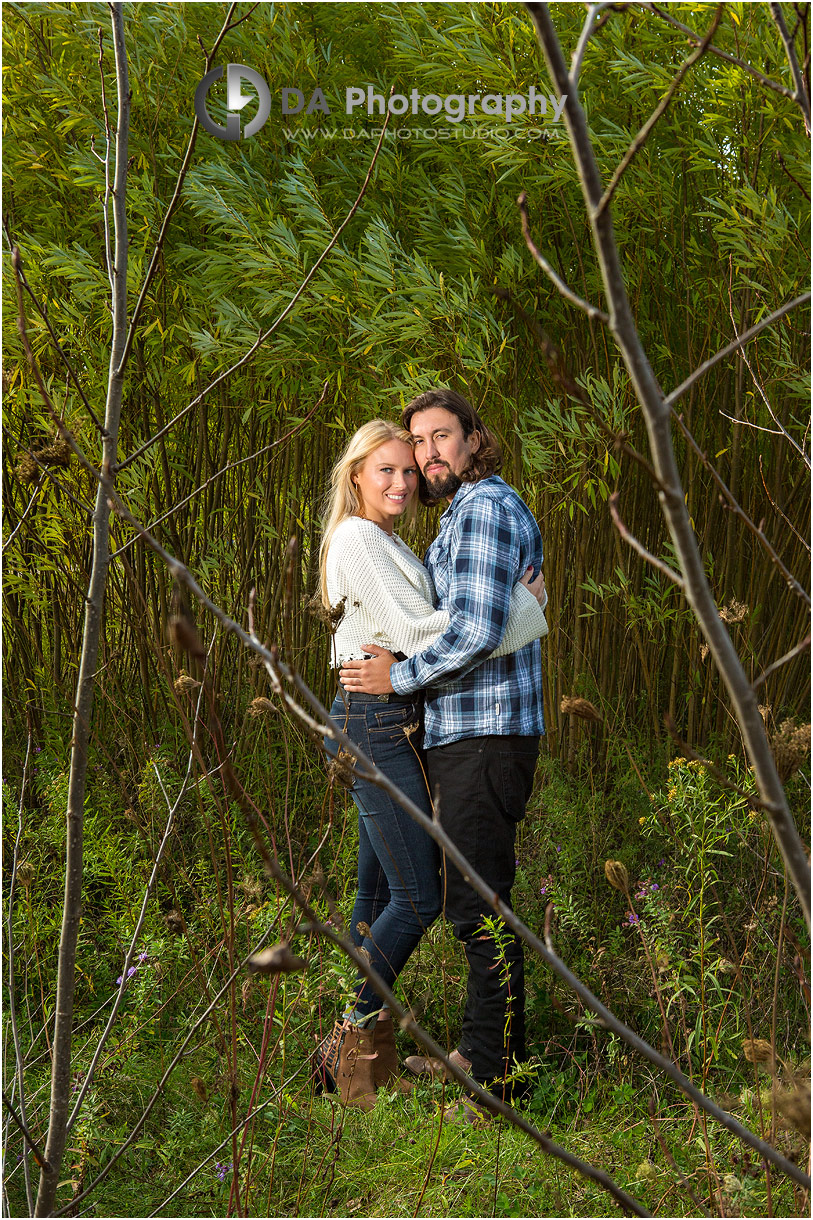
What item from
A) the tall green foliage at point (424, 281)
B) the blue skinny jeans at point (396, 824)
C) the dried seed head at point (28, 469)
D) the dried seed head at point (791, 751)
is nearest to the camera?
the dried seed head at point (791, 751)

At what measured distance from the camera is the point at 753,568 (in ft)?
9.91

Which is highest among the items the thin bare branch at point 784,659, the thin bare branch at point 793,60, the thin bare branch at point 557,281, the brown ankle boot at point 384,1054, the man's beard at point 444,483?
the thin bare branch at point 793,60

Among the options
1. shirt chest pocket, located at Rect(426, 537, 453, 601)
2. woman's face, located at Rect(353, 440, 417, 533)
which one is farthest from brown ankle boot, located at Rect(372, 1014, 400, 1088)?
woman's face, located at Rect(353, 440, 417, 533)

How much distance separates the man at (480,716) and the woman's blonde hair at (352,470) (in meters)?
0.14

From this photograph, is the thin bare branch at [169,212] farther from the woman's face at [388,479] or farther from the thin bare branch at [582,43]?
the woman's face at [388,479]

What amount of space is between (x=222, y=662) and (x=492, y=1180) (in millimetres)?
2147

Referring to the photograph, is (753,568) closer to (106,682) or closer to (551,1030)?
(551,1030)

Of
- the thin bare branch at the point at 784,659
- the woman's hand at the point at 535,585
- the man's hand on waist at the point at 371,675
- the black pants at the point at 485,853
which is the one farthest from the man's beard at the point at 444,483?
the thin bare branch at the point at 784,659

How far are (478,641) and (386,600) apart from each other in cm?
24

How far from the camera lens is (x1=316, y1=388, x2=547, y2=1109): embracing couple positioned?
1.96m

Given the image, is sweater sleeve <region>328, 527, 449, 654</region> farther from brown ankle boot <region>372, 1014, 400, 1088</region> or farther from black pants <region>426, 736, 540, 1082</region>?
brown ankle boot <region>372, 1014, 400, 1088</region>

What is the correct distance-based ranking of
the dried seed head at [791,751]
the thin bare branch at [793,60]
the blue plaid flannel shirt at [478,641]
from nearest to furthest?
the thin bare branch at [793,60] < the dried seed head at [791,751] < the blue plaid flannel shirt at [478,641]

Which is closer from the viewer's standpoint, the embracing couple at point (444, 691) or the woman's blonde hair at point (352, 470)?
the embracing couple at point (444, 691)

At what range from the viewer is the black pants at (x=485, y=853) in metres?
1.96
